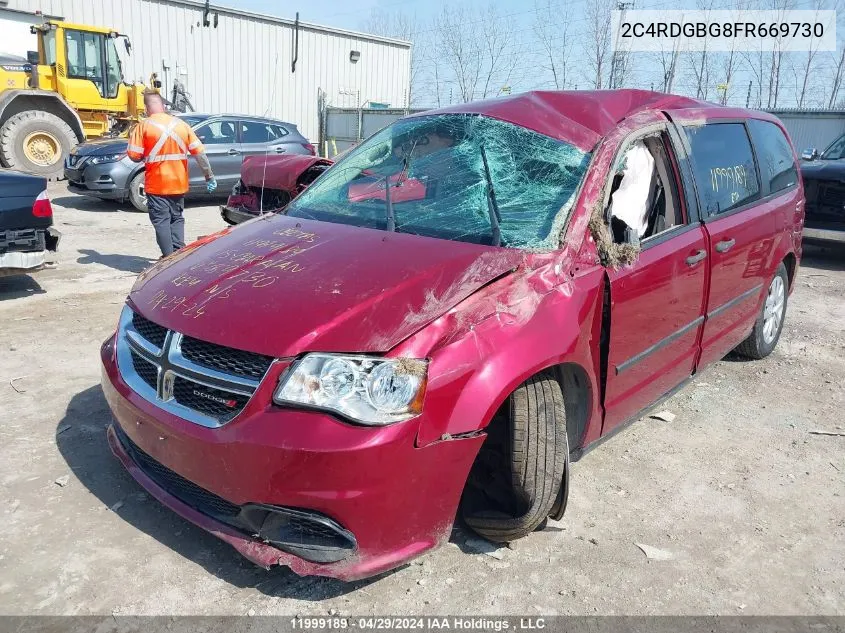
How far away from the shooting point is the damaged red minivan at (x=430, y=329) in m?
2.31

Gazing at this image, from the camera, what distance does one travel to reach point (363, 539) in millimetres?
2332

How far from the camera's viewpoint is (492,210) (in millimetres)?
3105

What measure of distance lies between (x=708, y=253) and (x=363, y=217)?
1833 millimetres

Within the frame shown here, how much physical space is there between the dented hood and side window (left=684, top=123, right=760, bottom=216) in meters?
1.62

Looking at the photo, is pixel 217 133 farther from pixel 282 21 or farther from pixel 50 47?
pixel 282 21

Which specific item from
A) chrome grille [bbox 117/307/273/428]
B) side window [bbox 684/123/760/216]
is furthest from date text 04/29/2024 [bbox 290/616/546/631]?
side window [bbox 684/123/760/216]

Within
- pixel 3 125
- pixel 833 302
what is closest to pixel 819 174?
pixel 833 302

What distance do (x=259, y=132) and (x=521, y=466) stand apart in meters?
11.7

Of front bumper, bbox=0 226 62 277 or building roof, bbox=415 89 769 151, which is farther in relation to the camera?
front bumper, bbox=0 226 62 277

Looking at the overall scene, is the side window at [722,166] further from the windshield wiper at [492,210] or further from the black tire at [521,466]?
the black tire at [521,466]

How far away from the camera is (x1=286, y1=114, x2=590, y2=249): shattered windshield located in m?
Result: 3.03

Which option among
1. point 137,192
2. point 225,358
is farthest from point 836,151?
point 137,192

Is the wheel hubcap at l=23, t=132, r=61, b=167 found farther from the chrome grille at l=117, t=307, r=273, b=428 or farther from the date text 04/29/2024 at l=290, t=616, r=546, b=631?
the date text 04/29/2024 at l=290, t=616, r=546, b=631

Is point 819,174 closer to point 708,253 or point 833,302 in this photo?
point 833,302
